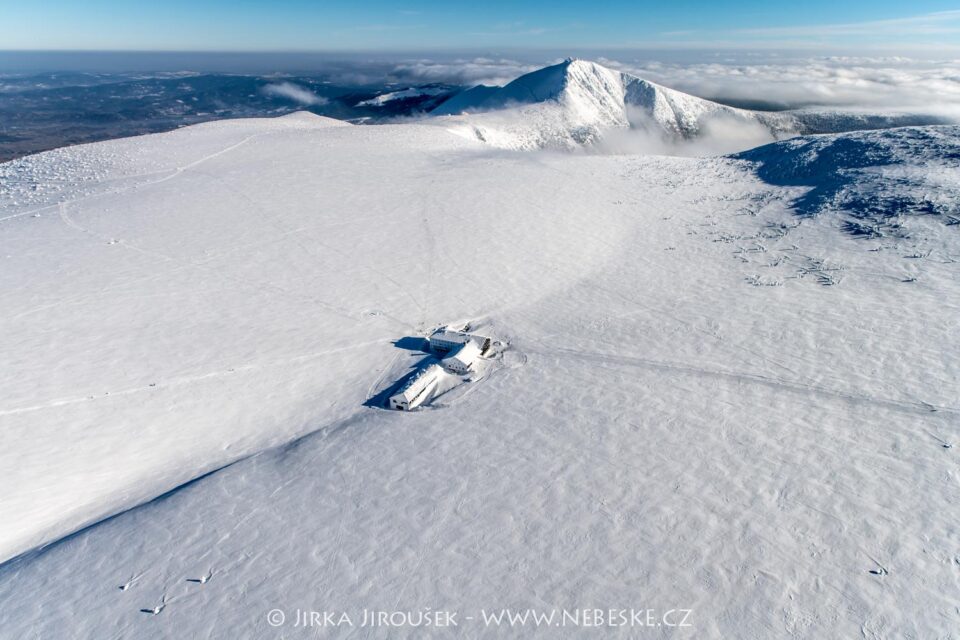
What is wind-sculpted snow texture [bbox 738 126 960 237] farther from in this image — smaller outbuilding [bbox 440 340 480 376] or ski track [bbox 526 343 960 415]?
smaller outbuilding [bbox 440 340 480 376]

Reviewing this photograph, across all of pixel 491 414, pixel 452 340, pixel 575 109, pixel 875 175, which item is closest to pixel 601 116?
pixel 575 109

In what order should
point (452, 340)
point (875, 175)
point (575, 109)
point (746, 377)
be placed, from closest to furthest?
point (746, 377) → point (452, 340) → point (875, 175) → point (575, 109)

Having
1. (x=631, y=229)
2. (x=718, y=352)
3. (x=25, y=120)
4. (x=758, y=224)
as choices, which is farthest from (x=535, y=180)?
(x=25, y=120)

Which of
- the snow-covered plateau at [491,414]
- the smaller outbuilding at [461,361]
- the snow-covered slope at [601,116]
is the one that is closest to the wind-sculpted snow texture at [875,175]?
the snow-covered plateau at [491,414]

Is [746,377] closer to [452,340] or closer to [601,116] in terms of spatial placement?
[452,340]

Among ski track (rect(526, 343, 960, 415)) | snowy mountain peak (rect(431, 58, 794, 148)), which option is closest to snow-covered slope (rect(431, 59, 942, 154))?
snowy mountain peak (rect(431, 58, 794, 148))

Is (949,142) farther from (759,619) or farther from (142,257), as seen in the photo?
(142,257)

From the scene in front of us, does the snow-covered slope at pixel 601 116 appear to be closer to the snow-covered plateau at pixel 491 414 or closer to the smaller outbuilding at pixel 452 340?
the snow-covered plateau at pixel 491 414
